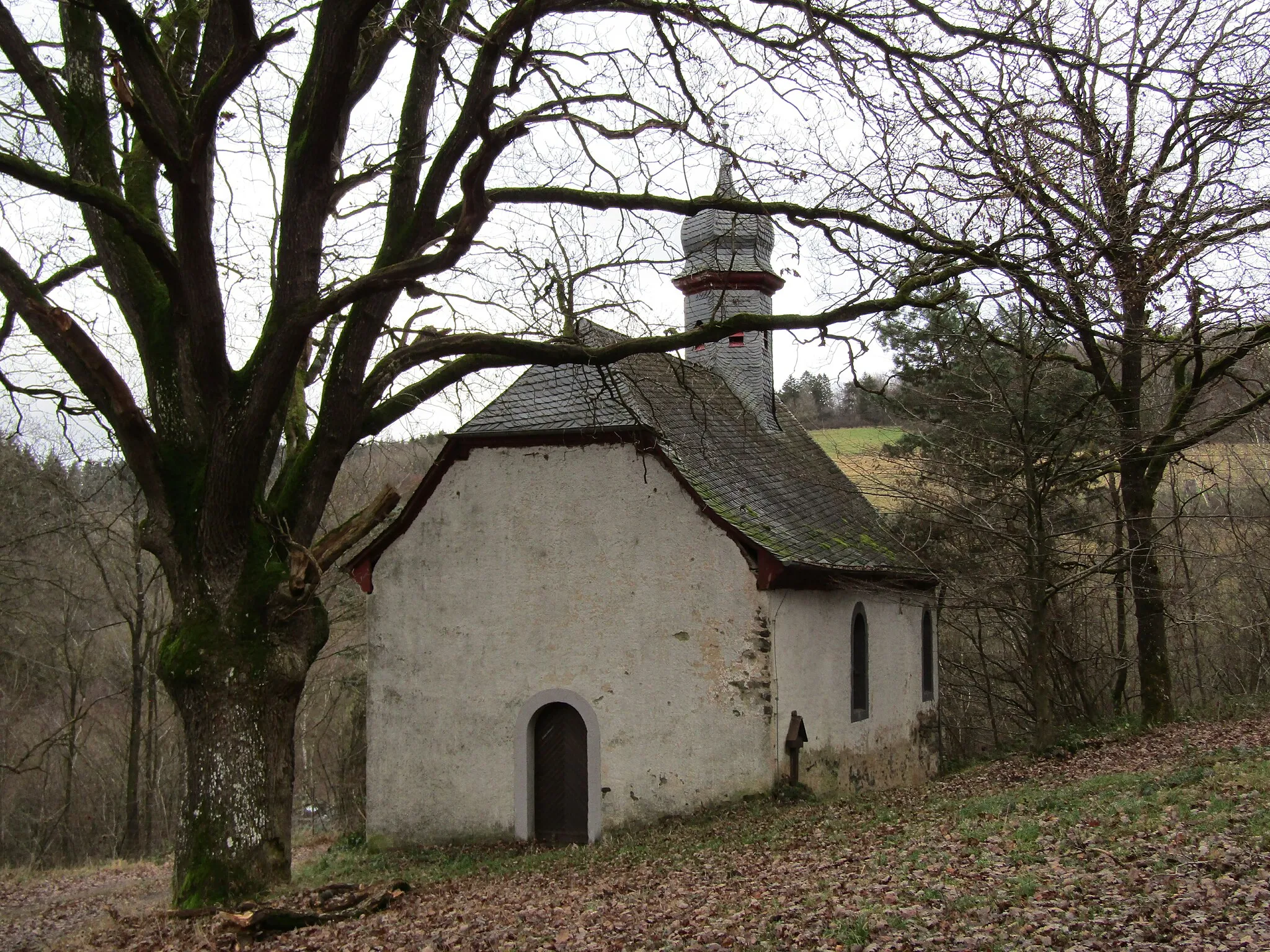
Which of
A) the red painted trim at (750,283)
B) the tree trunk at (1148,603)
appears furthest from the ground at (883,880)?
the red painted trim at (750,283)

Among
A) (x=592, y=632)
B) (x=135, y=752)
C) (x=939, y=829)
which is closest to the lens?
(x=939, y=829)

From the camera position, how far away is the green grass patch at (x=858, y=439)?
24.2 metres

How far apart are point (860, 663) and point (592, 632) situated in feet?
14.9

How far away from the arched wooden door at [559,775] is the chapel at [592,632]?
23 mm

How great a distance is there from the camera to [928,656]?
19.1m

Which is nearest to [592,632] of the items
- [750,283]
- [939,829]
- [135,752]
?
[939,829]

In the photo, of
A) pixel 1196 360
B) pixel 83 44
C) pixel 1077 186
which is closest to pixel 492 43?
pixel 83 44

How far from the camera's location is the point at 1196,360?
1437 centimetres

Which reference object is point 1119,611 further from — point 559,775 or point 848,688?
point 559,775

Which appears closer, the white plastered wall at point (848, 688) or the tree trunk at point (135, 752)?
the white plastered wall at point (848, 688)

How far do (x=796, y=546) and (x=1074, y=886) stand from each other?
747cm

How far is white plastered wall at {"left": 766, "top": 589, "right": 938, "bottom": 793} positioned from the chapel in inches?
2.0

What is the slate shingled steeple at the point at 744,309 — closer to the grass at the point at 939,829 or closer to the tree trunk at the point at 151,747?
the grass at the point at 939,829

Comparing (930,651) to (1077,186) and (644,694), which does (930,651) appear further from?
(1077,186)
